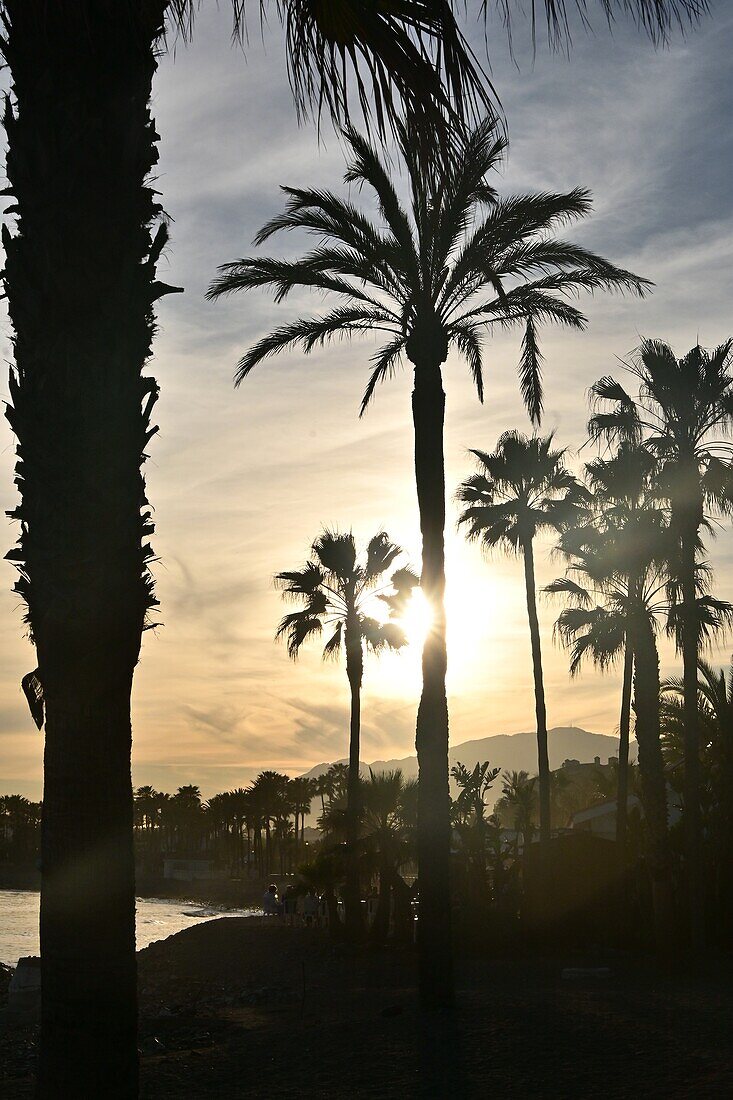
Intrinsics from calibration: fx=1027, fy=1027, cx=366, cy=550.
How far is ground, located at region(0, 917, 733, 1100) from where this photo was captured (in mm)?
9602

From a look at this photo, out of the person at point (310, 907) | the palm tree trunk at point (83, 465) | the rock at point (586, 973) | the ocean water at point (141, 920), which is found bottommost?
the ocean water at point (141, 920)

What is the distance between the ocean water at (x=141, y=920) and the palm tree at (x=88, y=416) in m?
40.2

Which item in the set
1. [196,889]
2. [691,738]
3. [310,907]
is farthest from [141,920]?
[691,738]

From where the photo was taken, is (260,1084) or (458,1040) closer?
(260,1084)

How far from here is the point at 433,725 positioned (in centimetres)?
1583

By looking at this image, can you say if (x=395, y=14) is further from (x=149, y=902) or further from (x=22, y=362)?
(x=149, y=902)

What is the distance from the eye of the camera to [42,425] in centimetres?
507

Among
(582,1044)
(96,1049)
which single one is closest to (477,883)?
(582,1044)

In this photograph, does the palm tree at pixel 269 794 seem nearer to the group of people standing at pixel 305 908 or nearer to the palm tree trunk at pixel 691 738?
the group of people standing at pixel 305 908

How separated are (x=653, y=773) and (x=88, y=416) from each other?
2190 centimetres

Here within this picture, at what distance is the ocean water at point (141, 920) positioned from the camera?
53519 millimetres

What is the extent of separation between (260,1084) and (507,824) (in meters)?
149

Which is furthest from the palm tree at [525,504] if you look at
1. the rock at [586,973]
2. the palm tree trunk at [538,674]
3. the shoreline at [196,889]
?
the shoreline at [196,889]

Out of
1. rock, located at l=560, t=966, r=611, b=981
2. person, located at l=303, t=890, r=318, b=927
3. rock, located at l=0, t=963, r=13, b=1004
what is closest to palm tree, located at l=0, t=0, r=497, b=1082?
rock, located at l=560, t=966, r=611, b=981
